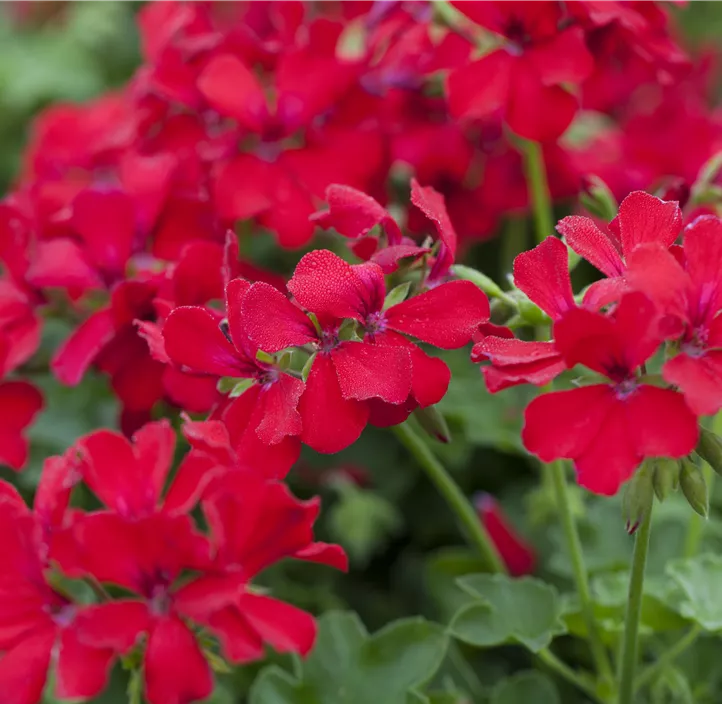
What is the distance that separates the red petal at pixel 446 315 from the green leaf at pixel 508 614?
0.23 metres

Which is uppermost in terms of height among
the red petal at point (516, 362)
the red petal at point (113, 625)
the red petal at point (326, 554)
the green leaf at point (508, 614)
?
the red petal at point (516, 362)

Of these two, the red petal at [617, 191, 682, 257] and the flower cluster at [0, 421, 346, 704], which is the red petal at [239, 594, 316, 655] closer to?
the flower cluster at [0, 421, 346, 704]

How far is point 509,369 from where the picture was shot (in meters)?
0.55

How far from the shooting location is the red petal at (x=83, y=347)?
0.75 m

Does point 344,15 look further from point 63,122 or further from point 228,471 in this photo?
point 228,471

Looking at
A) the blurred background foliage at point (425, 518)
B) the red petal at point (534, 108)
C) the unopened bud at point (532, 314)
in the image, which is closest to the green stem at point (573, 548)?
the blurred background foliage at point (425, 518)

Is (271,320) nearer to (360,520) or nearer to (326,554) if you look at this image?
(326,554)

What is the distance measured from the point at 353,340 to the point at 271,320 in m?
0.05

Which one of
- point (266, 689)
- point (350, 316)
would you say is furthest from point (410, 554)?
point (350, 316)

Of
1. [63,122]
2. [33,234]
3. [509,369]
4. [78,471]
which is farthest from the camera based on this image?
[63,122]

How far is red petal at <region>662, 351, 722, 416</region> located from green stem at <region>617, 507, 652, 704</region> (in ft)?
0.33

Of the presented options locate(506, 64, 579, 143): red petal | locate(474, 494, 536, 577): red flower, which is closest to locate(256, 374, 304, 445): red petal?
locate(506, 64, 579, 143): red petal

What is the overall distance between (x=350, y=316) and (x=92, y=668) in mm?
253

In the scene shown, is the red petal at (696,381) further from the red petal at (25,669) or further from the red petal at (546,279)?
the red petal at (25,669)
